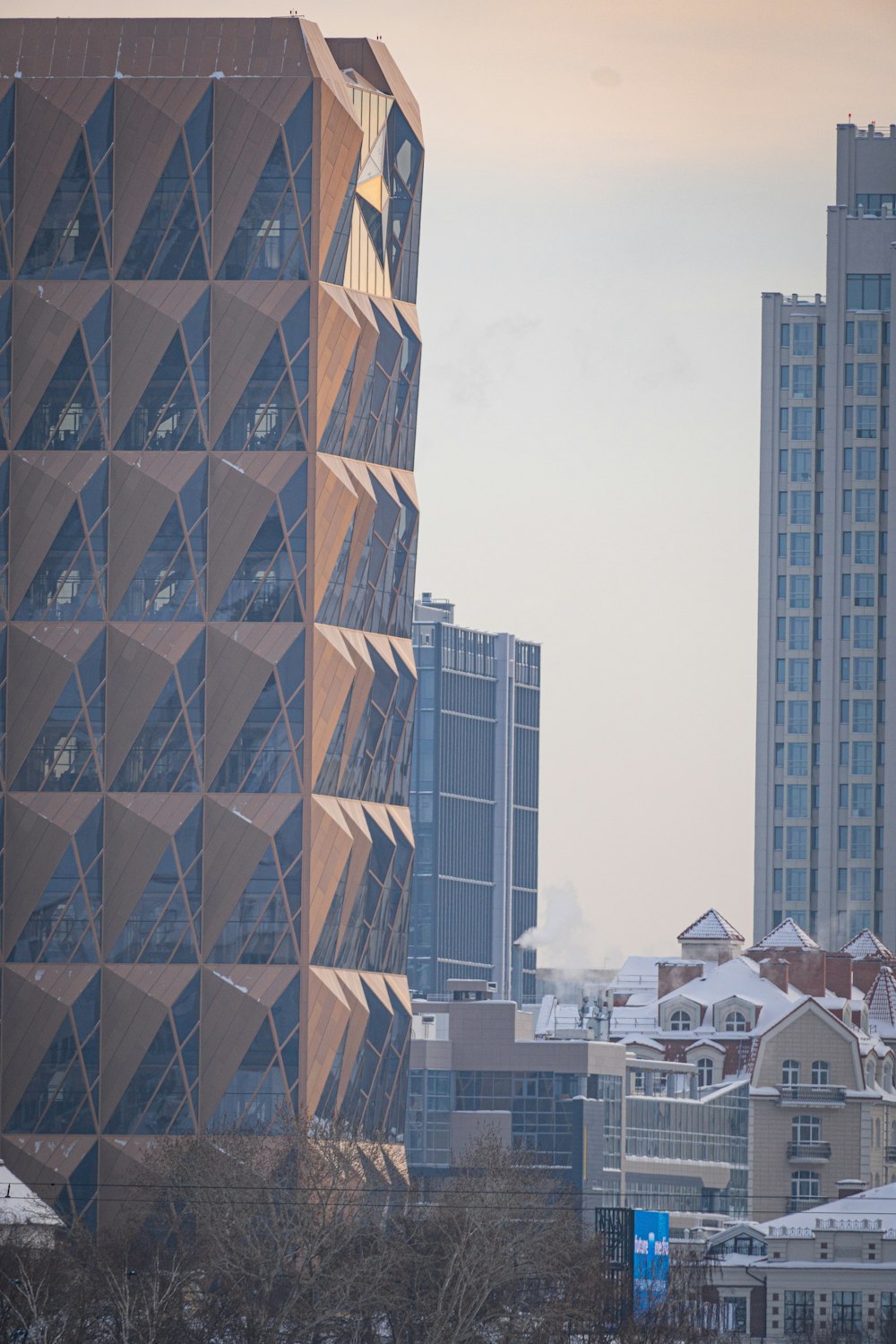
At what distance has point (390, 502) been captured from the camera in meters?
178

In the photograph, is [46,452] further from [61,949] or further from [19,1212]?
[19,1212]

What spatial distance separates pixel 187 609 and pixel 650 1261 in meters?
43.2

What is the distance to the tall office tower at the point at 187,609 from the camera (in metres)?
171

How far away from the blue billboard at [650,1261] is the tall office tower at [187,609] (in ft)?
67.8

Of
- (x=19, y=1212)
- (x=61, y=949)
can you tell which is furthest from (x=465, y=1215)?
(x=61, y=949)

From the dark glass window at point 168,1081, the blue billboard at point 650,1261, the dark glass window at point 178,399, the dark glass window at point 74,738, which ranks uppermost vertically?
the dark glass window at point 178,399

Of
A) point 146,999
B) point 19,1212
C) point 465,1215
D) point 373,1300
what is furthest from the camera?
point 146,999

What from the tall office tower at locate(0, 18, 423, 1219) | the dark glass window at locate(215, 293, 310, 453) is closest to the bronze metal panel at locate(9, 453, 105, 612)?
the tall office tower at locate(0, 18, 423, 1219)

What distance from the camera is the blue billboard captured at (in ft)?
497

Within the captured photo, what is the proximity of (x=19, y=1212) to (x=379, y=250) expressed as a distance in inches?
2286

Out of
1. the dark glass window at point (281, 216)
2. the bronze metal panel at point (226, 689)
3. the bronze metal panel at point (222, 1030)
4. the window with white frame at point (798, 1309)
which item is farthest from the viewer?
the window with white frame at point (798, 1309)

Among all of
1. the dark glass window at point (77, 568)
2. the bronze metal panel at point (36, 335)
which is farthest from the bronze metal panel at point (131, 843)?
the bronze metal panel at point (36, 335)

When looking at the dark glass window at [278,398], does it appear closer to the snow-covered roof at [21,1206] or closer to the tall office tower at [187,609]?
the tall office tower at [187,609]

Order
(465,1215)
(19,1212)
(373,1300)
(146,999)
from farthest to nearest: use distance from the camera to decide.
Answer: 1. (146,999)
2. (19,1212)
3. (465,1215)
4. (373,1300)
